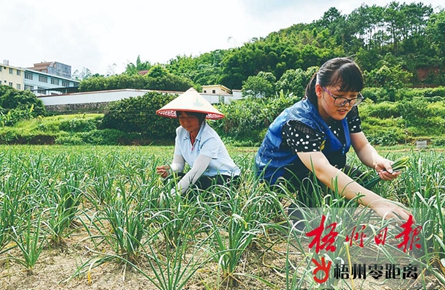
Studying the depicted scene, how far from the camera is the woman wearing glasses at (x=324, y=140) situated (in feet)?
5.65

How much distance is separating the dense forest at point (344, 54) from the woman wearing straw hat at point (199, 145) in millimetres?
26571

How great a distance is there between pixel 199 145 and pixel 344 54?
131 feet

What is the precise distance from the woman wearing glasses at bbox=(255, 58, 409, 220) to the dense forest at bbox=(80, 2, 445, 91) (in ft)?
88.4

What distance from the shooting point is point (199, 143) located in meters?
2.60

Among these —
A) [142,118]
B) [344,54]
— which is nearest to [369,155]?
[142,118]

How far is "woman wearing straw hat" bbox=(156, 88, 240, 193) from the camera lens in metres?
2.44

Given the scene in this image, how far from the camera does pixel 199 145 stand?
2596mm

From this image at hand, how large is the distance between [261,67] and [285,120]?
34686mm

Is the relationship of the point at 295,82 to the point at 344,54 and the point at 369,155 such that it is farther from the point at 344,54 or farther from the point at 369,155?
the point at 369,155

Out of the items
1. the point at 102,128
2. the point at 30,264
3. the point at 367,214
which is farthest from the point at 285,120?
the point at 102,128

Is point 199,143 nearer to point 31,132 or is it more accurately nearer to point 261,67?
point 31,132

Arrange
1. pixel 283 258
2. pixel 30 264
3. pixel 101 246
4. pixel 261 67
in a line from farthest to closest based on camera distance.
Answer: pixel 261 67, pixel 101 246, pixel 283 258, pixel 30 264

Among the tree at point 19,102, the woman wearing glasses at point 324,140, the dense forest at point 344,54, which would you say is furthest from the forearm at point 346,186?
the dense forest at point 344,54

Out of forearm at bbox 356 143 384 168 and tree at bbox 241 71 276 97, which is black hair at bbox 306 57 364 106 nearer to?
forearm at bbox 356 143 384 168
